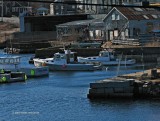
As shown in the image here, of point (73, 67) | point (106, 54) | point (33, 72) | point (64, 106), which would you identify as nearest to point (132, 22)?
point (106, 54)

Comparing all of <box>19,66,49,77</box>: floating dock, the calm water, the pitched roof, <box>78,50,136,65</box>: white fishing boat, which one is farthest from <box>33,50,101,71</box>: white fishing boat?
the pitched roof

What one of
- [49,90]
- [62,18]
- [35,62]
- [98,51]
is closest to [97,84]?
→ [49,90]

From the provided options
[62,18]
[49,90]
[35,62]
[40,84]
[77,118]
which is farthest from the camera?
[62,18]

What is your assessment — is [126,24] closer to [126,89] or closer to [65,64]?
[65,64]

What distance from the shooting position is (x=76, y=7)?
102 metres

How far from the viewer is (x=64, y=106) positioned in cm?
2997

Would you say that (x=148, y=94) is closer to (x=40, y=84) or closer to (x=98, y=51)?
(x=40, y=84)

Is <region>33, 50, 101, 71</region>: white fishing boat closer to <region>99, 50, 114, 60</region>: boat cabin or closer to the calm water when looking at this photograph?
<region>99, 50, 114, 60</region>: boat cabin

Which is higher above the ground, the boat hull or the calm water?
the boat hull

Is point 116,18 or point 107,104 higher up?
point 116,18

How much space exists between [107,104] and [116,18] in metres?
39.1

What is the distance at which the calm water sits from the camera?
2694 cm

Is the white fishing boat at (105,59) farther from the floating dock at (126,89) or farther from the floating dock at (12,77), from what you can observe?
the floating dock at (126,89)

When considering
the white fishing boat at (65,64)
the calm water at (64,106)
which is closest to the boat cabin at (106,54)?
the white fishing boat at (65,64)
